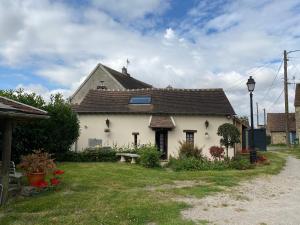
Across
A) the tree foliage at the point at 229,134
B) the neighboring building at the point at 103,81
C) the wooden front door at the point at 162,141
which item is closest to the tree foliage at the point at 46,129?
the wooden front door at the point at 162,141

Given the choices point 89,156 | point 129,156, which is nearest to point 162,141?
point 129,156

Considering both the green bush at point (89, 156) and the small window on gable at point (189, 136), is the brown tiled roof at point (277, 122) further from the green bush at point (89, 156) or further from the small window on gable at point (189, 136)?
the green bush at point (89, 156)

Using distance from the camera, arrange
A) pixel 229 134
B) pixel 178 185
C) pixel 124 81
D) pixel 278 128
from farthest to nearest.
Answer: pixel 278 128 < pixel 124 81 < pixel 229 134 < pixel 178 185

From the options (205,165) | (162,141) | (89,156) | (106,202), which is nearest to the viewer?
(106,202)

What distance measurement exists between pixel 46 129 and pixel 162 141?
816 centimetres

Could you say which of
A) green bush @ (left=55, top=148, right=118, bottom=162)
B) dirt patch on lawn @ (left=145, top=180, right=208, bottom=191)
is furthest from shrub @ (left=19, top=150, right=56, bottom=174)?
green bush @ (left=55, top=148, right=118, bottom=162)

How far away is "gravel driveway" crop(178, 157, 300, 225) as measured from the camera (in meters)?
7.71

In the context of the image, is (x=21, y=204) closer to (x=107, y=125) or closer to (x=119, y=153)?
(x=119, y=153)

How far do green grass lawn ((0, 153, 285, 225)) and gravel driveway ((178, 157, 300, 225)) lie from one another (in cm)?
50

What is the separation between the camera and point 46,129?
1906 cm

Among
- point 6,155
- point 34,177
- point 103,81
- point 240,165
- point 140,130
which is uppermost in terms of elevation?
point 103,81

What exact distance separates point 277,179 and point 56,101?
40.9 feet

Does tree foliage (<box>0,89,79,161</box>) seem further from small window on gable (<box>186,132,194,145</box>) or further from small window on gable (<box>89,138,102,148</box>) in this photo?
small window on gable (<box>186,132,194,145</box>)

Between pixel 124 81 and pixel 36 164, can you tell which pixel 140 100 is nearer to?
pixel 124 81
